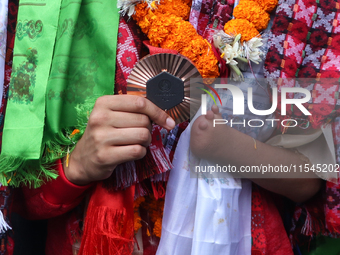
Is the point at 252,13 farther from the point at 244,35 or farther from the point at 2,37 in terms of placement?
the point at 2,37

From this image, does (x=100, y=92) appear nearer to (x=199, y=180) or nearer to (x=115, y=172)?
(x=115, y=172)

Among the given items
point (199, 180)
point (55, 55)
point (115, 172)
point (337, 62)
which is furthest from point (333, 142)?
point (55, 55)

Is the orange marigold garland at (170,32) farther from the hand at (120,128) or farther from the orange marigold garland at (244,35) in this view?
the hand at (120,128)

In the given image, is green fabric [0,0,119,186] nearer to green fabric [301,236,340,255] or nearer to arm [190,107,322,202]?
arm [190,107,322,202]

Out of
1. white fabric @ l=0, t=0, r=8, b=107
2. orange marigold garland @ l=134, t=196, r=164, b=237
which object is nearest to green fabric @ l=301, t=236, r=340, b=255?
orange marigold garland @ l=134, t=196, r=164, b=237

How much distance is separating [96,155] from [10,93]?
0.32 meters

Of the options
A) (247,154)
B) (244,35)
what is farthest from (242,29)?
(247,154)

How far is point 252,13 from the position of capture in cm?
78

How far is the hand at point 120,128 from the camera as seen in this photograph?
0.64 metres

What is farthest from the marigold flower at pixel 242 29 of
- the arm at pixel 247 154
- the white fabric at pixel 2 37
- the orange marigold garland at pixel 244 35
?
the white fabric at pixel 2 37

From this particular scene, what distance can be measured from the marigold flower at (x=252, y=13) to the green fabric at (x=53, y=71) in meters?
0.32

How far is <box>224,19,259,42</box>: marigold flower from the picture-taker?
0.76 metres

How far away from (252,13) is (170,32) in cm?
22

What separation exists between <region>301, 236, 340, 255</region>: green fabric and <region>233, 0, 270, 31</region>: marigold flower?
641 mm
